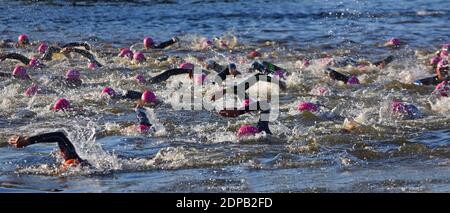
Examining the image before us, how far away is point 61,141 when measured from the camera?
30.6ft

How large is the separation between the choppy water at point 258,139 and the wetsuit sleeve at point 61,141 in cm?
24

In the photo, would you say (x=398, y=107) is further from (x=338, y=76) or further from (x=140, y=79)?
(x=140, y=79)

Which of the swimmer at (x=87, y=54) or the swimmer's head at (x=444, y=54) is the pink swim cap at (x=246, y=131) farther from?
the swimmer's head at (x=444, y=54)

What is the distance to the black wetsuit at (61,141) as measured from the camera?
920cm

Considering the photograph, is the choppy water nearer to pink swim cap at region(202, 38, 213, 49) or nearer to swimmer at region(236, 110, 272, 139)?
swimmer at region(236, 110, 272, 139)

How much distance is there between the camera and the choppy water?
8805mm

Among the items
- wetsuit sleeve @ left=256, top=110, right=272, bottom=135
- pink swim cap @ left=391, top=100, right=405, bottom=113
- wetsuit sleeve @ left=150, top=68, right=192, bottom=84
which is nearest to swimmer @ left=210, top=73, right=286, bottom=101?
wetsuit sleeve @ left=150, top=68, right=192, bottom=84

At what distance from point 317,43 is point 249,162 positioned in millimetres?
13205

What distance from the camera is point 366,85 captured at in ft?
50.9

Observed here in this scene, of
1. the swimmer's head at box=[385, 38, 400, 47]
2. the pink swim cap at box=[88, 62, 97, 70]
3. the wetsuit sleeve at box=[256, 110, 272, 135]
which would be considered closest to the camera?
the wetsuit sleeve at box=[256, 110, 272, 135]

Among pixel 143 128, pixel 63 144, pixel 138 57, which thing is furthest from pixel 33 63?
pixel 63 144

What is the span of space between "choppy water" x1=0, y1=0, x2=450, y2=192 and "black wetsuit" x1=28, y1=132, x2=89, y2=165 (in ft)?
0.75
